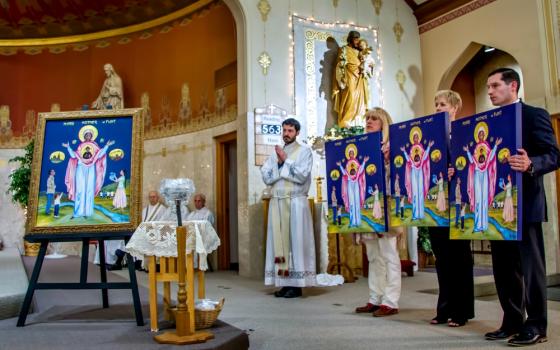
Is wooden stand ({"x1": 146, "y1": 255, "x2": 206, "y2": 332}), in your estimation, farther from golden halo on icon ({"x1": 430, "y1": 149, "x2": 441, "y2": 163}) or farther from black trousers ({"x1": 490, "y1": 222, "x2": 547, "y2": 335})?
black trousers ({"x1": 490, "y1": 222, "x2": 547, "y2": 335})

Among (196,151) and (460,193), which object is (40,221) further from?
(196,151)

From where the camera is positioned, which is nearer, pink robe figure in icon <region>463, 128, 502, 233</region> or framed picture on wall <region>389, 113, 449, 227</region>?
pink robe figure in icon <region>463, 128, 502, 233</region>

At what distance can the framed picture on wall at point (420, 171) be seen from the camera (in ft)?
11.1

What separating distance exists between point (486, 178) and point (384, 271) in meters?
1.29

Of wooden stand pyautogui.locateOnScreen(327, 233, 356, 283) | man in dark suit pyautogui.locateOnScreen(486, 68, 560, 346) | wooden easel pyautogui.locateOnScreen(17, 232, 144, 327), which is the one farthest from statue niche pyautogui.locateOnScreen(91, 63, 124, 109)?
man in dark suit pyautogui.locateOnScreen(486, 68, 560, 346)

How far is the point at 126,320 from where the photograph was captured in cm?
358

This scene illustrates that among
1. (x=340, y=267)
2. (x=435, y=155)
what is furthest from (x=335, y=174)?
(x=340, y=267)

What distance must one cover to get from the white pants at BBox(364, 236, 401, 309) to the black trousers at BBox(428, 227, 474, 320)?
1.22ft

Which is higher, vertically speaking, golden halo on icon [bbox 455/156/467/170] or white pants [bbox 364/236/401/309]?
golden halo on icon [bbox 455/156/467/170]

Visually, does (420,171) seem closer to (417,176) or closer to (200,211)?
(417,176)

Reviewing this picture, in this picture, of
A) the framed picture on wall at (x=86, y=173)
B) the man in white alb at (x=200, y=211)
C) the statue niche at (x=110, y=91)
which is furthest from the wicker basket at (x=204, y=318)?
the statue niche at (x=110, y=91)

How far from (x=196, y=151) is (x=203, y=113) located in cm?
70

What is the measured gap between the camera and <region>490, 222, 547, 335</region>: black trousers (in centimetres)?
290

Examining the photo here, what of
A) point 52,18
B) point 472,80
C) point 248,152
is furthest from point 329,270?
point 52,18
